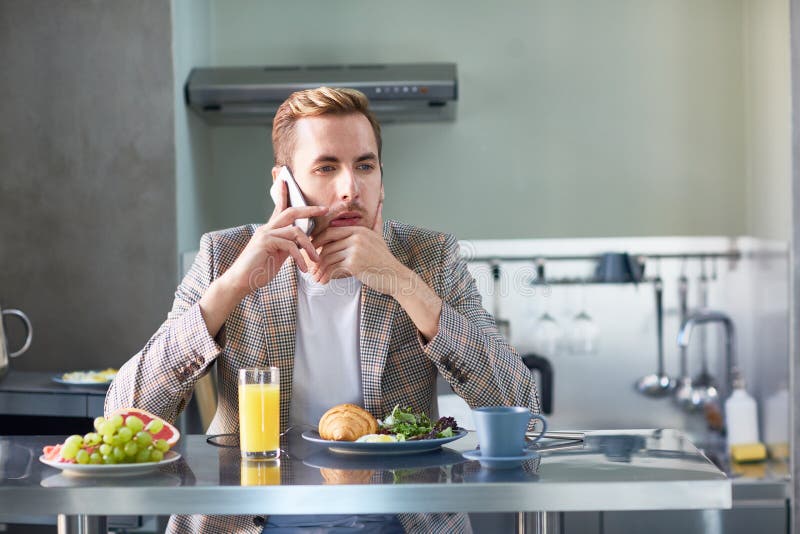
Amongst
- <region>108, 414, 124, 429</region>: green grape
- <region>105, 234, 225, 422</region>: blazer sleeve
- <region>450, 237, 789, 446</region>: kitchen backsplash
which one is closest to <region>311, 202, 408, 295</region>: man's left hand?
<region>105, 234, 225, 422</region>: blazer sleeve

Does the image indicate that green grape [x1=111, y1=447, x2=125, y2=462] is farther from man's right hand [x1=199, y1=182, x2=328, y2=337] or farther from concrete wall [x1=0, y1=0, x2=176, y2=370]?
concrete wall [x1=0, y1=0, x2=176, y2=370]

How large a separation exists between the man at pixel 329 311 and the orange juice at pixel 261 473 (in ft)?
0.82

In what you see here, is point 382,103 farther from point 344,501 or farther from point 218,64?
point 344,501

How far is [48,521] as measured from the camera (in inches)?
95.7

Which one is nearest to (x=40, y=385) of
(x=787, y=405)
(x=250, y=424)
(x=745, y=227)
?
(x=250, y=424)

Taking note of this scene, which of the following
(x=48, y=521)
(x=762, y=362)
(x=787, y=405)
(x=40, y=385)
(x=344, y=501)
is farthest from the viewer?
(x=762, y=362)

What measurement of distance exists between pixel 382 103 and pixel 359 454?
199cm

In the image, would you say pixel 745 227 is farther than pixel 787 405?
Yes

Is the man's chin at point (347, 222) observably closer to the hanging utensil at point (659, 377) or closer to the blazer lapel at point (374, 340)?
the blazer lapel at point (374, 340)

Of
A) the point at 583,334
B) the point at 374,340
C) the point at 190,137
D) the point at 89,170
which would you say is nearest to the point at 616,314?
the point at 583,334

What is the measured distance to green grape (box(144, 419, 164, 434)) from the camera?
1.40 meters

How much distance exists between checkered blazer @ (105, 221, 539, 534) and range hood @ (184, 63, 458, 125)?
129cm

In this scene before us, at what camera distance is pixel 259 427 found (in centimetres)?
139

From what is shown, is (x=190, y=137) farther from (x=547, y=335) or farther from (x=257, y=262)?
(x=257, y=262)
